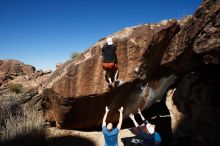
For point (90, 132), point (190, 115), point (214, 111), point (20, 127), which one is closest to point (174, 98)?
point (190, 115)

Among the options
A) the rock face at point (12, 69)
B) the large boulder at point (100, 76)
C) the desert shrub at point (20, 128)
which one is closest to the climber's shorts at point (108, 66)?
the large boulder at point (100, 76)

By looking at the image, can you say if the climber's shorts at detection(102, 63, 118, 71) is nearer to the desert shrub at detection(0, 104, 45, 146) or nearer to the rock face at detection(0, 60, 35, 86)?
the desert shrub at detection(0, 104, 45, 146)

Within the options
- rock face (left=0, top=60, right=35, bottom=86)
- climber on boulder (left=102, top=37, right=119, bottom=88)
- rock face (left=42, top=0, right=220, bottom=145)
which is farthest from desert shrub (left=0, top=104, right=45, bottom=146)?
rock face (left=0, top=60, right=35, bottom=86)

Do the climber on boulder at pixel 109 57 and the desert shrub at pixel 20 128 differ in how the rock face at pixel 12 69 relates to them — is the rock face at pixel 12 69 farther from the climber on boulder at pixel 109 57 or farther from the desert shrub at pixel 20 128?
the climber on boulder at pixel 109 57

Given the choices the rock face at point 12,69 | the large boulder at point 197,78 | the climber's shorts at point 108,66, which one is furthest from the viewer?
the rock face at point 12,69

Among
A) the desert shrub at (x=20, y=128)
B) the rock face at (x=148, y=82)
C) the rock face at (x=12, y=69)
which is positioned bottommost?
the desert shrub at (x=20, y=128)

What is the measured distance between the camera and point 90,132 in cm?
943

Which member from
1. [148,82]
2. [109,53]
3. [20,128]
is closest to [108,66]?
A: [109,53]

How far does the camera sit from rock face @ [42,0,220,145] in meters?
7.78

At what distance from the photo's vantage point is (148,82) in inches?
357

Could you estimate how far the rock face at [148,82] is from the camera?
7.78 m

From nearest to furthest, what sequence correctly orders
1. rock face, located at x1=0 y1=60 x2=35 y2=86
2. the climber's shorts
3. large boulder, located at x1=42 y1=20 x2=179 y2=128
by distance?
1. the climber's shorts
2. large boulder, located at x1=42 y1=20 x2=179 y2=128
3. rock face, located at x1=0 y1=60 x2=35 y2=86

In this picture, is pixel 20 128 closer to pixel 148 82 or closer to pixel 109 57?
pixel 109 57

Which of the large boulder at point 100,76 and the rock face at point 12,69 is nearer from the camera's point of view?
the large boulder at point 100,76
